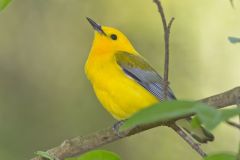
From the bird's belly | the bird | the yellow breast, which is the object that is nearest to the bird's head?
the bird

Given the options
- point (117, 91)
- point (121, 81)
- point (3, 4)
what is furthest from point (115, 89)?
point (3, 4)

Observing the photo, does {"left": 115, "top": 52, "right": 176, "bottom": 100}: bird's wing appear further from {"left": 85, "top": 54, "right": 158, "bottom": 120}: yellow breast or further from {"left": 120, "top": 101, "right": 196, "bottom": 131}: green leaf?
{"left": 120, "top": 101, "right": 196, "bottom": 131}: green leaf

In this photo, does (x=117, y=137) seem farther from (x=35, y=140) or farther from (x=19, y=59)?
(x=19, y=59)

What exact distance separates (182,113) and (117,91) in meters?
2.85

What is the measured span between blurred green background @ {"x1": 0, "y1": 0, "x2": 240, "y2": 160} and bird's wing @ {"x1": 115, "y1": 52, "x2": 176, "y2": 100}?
2.28m

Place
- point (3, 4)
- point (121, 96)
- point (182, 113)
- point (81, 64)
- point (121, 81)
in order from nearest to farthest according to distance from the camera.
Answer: point (182, 113), point (3, 4), point (121, 96), point (121, 81), point (81, 64)

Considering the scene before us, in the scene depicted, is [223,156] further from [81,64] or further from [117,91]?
[81,64]

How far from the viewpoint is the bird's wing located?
4.31 meters

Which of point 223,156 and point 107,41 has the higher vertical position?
point 107,41

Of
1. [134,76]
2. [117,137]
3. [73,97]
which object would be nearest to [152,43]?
[73,97]

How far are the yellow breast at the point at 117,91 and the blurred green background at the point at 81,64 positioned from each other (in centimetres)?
250

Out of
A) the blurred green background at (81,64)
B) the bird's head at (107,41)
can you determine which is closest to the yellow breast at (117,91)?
the bird's head at (107,41)

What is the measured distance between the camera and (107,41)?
16.0 ft

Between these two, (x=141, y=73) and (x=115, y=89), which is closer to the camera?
(x=115, y=89)
